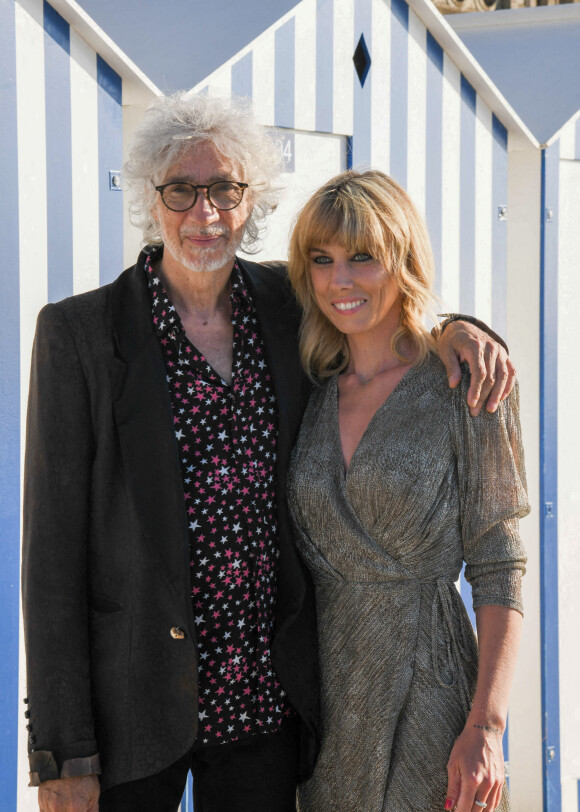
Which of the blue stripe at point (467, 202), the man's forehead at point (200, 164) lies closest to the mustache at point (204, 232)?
the man's forehead at point (200, 164)

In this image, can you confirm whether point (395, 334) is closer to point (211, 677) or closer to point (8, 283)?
point (211, 677)

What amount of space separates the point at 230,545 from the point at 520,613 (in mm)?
620

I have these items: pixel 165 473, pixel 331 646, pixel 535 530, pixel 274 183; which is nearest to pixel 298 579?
pixel 331 646

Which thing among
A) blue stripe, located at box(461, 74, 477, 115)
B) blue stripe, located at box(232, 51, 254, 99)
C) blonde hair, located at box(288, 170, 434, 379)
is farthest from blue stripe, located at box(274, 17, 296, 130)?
blonde hair, located at box(288, 170, 434, 379)

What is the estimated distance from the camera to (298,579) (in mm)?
2166

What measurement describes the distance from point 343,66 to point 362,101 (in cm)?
14

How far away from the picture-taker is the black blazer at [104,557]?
6.57 feet

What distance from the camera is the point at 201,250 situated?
2182 millimetres

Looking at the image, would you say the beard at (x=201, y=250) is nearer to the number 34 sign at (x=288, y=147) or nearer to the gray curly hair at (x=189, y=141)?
the gray curly hair at (x=189, y=141)

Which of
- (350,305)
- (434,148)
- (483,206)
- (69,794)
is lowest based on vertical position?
(69,794)

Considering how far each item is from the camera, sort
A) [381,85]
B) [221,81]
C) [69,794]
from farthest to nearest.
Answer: [381,85] < [221,81] < [69,794]

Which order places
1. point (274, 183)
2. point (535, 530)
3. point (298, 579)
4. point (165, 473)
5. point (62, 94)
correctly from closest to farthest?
point (165, 473)
point (298, 579)
point (274, 183)
point (62, 94)
point (535, 530)

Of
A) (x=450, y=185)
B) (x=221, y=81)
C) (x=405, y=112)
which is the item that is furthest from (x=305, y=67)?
(x=450, y=185)

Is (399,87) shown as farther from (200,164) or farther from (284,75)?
(200,164)
